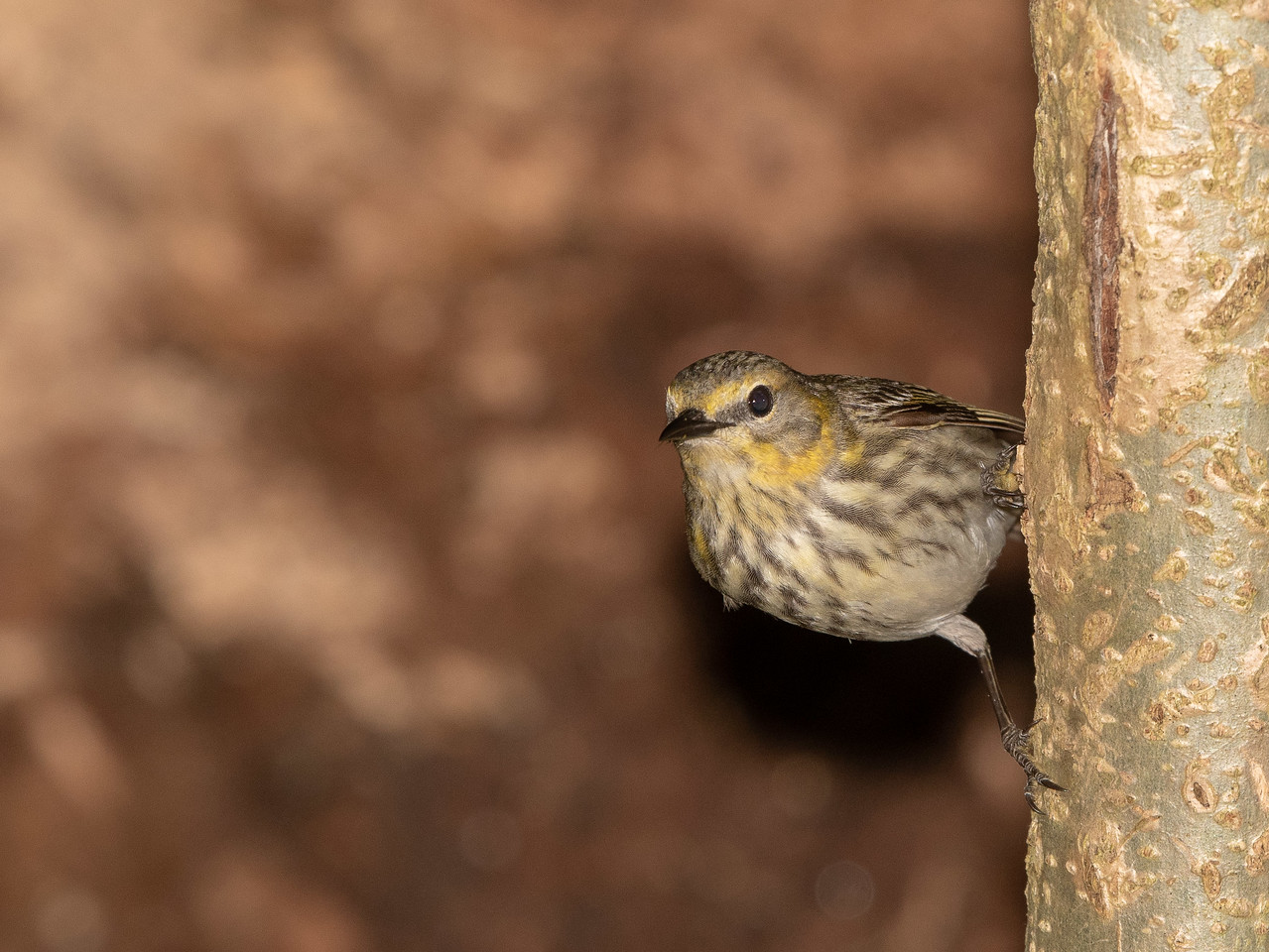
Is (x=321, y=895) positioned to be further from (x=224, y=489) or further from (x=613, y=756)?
(x=224, y=489)

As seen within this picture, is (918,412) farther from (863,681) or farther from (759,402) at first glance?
(863,681)

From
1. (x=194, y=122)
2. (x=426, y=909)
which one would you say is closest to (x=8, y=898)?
(x=426, y=909)

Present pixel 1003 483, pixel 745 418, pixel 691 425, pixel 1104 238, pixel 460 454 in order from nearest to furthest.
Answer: pixel 1104 238 < pixel 691 425 < pixel 745 418 < pixel 1003 483 < pixel 460 454

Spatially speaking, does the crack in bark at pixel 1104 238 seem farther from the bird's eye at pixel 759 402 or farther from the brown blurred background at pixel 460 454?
the brown blurred background at pixel 460 454

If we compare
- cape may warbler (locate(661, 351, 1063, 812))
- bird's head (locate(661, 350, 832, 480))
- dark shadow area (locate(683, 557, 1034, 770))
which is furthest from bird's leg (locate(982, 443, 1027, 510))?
dark shadow area (locate(683, 557, 1034, 770))

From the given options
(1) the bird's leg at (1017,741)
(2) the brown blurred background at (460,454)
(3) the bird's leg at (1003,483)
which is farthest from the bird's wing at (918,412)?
(2) the brown blurred background at (460,454)

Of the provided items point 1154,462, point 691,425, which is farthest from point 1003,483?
point 1154,462

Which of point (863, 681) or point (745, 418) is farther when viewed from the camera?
point (863, 681)

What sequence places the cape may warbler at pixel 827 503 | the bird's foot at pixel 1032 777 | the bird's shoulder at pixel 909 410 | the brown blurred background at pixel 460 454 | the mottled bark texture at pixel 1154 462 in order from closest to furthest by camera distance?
the mottled bark texture at pixel 1154 462 → the bird's foot at pixel 1032 777 → the cape may warbler at pixel 827 503 → the bird's shoulder at pixel 909 410 → the brown blurred background at pixel 460 454
